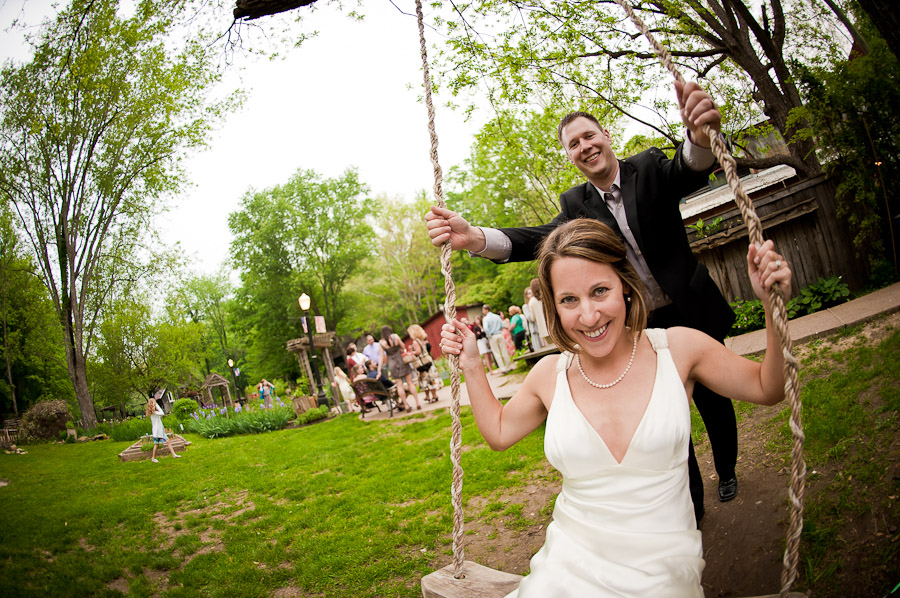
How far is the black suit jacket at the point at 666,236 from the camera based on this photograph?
2.43m

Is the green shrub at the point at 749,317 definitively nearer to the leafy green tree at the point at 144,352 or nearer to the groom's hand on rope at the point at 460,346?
the groom's hand on rope at the point at 460,346

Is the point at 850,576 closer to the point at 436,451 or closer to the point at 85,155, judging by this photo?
the point at 436,451

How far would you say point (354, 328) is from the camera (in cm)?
3847

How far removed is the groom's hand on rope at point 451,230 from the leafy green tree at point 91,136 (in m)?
3.52

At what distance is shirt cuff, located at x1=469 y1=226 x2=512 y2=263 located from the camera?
2549 millimetres

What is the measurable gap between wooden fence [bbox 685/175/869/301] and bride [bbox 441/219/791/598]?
866 cm

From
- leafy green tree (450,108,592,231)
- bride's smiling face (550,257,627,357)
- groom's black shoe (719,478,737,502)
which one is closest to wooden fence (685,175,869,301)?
leafy green tree (450,108,592,231)

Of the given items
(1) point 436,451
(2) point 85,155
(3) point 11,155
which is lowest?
(1) point 436,451

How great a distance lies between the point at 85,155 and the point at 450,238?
23.4 ft

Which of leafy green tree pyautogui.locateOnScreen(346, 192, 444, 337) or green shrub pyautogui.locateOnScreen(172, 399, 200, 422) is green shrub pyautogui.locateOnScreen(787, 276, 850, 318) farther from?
leafy green tree pyautogui.locateOnScreen(346, 192, 444, 337)

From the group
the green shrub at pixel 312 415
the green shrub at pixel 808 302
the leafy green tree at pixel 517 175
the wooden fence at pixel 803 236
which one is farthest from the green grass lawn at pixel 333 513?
the green shrub at pixel 312 415

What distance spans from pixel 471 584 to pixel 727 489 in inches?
80.2

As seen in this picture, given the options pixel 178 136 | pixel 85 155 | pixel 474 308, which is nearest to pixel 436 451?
pixel 85 155

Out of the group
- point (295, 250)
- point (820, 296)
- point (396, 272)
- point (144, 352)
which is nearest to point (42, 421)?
point (820, 296)
